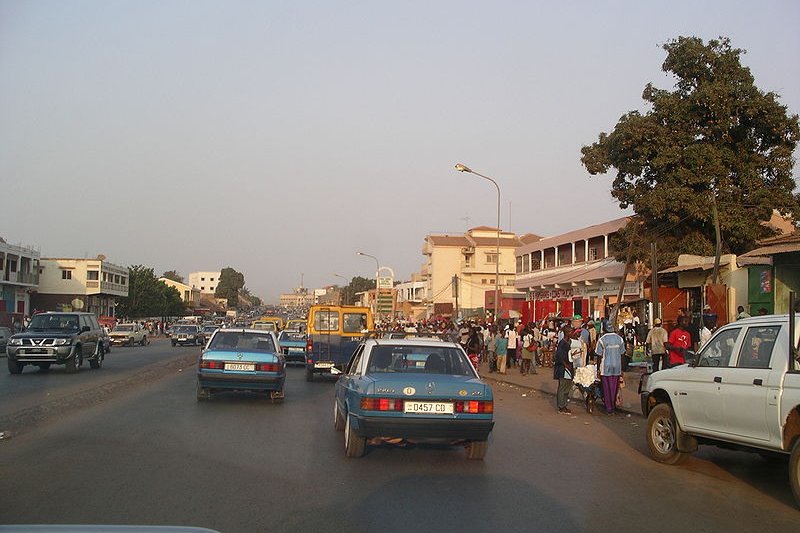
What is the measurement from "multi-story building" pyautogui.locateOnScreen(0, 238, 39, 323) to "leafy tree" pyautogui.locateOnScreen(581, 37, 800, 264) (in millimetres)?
55622

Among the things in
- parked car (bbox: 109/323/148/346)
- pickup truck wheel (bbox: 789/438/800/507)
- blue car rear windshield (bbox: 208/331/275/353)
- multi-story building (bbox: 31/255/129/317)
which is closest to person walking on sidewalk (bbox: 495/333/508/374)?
blue car rear windshield (bbox: 208/331/275/353)

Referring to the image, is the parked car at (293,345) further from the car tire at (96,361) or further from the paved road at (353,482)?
the paved road at (353,482)

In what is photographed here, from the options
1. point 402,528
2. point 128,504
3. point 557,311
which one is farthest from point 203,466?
point 557,311

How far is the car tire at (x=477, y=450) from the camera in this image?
972 centimetres

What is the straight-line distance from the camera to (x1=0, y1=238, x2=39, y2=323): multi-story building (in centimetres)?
6681

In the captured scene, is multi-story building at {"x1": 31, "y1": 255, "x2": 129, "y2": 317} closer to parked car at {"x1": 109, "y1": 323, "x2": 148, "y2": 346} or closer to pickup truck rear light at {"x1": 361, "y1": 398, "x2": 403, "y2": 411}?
parked car at {"x1": 109, "y1": 323, "x2": 148, "y2": 346}

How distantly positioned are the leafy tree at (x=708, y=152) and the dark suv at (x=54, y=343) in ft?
66.6

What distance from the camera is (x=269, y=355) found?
15.7m

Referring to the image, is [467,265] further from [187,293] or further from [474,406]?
[187,293]

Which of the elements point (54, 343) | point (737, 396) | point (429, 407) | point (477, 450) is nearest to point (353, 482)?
point (429, 407)

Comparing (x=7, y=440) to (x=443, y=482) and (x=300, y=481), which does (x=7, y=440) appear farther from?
(x=443, y=482)

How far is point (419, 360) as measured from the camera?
10250mm

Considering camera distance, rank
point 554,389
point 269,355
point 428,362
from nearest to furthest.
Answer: point 428,362 → point 269,355 → point 554,389

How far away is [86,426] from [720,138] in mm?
24710
